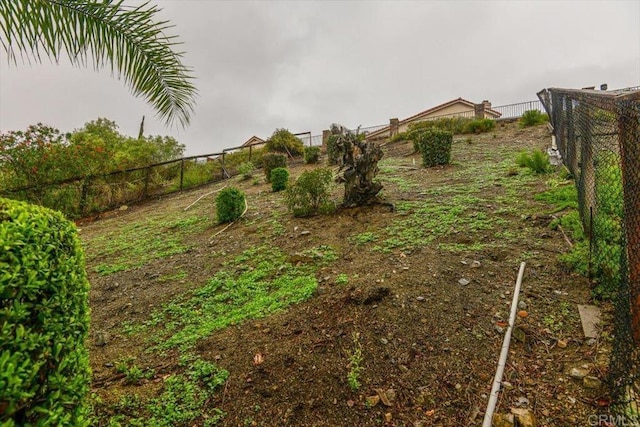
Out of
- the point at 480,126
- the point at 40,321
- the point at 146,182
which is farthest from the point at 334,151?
the point at 480,126

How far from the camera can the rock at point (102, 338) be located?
2753 millimetres

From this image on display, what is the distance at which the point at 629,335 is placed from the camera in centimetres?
172

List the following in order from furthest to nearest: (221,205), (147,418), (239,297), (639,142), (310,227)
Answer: (221,205), (310,227), (239,297), (147,418), (639,142)

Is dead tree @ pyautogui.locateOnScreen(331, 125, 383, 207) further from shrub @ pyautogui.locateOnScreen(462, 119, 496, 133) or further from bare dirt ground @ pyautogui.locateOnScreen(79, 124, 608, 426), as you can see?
shrub @ pyautogui.locateOnScreen(462, 119, 496, 133)

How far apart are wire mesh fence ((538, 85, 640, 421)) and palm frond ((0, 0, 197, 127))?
128 inches

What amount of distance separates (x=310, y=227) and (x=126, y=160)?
8975 millimetres

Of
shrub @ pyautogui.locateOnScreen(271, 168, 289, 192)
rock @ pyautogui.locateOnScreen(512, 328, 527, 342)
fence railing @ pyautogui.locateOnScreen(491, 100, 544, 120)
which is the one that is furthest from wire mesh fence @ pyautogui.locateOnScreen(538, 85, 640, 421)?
fence railing @ pyautogui.locateOnScreen(491, 100, 544, 120)

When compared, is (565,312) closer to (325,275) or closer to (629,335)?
(629,335)

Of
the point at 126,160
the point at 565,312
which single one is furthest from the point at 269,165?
the point at 565,312

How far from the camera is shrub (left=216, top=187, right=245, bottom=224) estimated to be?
576 cm

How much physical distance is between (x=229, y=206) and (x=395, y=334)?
414cm

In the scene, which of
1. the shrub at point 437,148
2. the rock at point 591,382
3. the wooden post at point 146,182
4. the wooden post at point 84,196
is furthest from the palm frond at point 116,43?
the wooden post at point 146,182

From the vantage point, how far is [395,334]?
231 cm

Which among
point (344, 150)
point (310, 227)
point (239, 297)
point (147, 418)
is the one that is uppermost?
point (344, 150)
